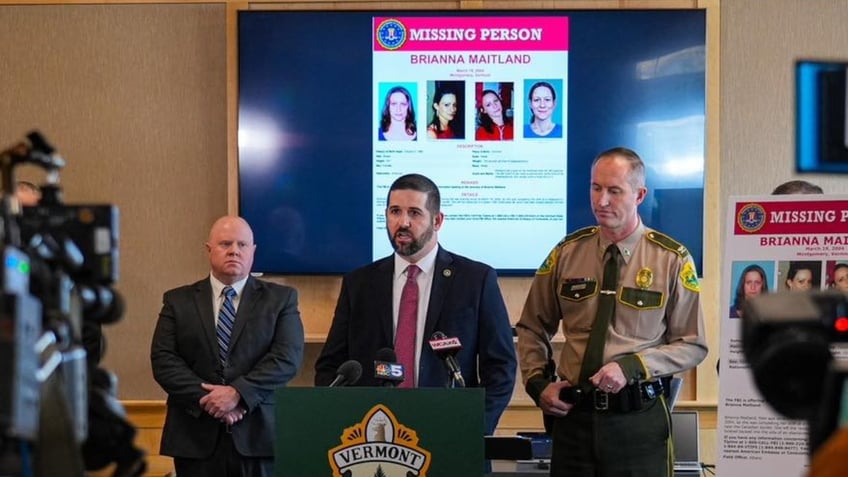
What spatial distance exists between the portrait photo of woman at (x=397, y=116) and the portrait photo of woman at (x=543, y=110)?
0.54 m

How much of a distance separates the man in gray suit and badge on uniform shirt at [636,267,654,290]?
1378 millimetres

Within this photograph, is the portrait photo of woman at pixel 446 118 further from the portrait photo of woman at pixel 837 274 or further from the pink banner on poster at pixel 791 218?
the portrait photo of woman at pixel 837 274

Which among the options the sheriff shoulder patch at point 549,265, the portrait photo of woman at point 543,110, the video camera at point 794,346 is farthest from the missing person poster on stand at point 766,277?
the video camera at point 794,346

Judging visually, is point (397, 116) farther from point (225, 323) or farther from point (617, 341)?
point (617, 341)

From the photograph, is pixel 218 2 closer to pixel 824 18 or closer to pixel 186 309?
pixel 186 309

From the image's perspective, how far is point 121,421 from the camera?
2.30 m

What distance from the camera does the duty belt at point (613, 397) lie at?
367 cm

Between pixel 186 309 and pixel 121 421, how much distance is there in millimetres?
2168

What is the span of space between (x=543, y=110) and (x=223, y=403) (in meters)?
2.13

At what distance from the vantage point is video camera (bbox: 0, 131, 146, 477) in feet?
5.89

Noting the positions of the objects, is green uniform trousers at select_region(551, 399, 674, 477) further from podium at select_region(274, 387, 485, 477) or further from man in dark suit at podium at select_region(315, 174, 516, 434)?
podium at select_region(274, 387, 485, 477)

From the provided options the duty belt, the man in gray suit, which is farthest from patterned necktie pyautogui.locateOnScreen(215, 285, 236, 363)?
the duty belt

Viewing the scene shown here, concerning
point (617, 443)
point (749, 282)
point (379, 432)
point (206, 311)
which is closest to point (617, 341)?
point (617, 443)

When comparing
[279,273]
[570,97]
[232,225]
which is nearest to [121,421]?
[232,225]
